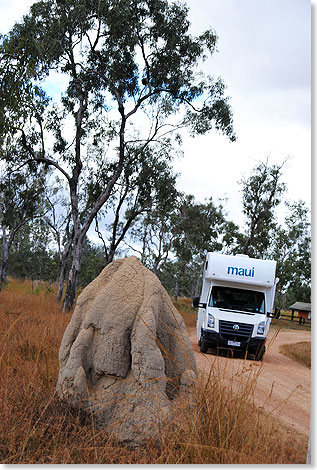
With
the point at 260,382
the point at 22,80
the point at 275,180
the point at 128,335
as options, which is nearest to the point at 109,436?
the point at 128,335

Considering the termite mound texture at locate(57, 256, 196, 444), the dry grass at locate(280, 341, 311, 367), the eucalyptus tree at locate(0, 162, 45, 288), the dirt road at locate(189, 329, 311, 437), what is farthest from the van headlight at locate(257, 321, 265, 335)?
the eucalyptus tree at locate(0, 162, 45, 288)

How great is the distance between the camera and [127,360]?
443cm

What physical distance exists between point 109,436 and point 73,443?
0.31 metres

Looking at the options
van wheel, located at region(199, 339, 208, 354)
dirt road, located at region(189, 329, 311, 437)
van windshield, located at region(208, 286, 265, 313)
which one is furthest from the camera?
van windshield, located at region(208, 286, 265, 313)

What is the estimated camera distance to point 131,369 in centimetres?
437

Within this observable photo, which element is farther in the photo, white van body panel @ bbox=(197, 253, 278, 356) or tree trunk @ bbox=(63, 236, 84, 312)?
tree trunk @ bbox=(63, 236, 84, 312)

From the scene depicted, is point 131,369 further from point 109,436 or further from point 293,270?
point 293,270

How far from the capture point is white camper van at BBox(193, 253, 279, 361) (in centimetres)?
1158

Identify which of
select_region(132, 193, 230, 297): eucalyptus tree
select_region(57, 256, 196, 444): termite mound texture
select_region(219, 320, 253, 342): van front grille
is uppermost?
select_region(132, 193, 230, 297): eucalyptus tree

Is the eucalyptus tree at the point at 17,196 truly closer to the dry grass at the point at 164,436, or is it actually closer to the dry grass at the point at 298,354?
the dry grass at the point at 298,354

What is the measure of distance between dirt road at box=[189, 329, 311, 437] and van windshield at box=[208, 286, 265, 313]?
1.41 m

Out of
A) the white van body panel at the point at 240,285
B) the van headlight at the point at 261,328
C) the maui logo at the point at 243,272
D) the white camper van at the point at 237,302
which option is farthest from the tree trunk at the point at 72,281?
the van headlight at the point at 261,328

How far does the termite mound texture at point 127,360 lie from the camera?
412cm

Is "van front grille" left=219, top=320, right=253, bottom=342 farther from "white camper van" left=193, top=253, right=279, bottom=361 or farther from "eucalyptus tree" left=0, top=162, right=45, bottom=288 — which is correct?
"eucalyptus tree" left=0, top=162, right=45, bottom=288
